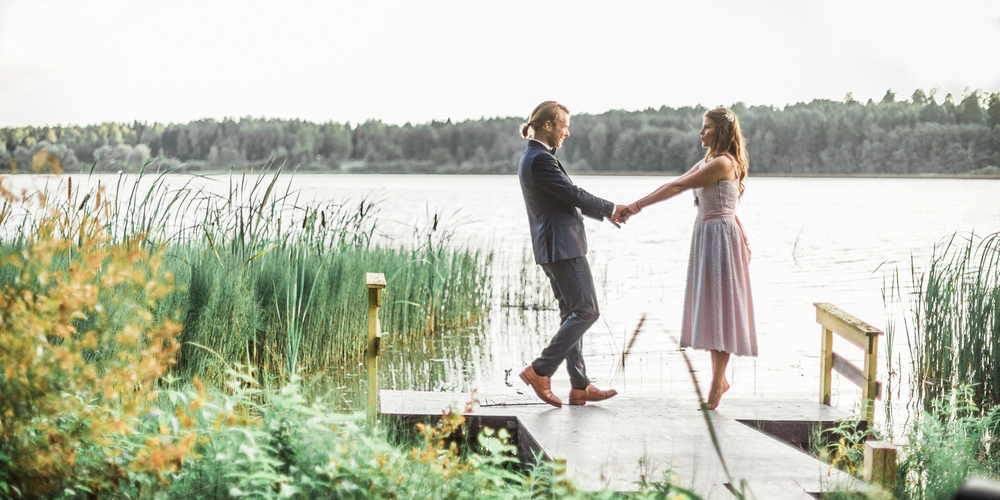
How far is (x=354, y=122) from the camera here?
35.6 metres

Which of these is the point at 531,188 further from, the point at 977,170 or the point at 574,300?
the point at 977,170

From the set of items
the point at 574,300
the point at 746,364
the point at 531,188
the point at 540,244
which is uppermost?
the point at 531,188

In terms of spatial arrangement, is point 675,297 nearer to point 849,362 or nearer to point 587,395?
point 849,362

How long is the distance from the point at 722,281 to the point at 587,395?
3.01 ft

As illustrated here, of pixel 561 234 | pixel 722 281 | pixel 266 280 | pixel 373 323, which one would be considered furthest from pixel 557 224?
pixel 266 280

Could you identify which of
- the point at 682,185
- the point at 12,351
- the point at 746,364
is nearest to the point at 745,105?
the point at 746,364

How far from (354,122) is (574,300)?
32.1 metres

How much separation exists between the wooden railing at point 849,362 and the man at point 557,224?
1487 millimetres

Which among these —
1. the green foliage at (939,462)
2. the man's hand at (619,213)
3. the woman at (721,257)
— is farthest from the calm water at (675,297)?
the green foliage at (939,462)

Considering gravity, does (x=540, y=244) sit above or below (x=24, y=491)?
above

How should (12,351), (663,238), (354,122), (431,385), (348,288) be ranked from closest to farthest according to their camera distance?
(12,351) → (431,385) → (348,288) → (663,238) → (354,122)

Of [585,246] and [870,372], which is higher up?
[585,246]

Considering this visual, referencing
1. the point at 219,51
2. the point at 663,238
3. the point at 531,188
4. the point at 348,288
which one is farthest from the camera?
the point at 219,51

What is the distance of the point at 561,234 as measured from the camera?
449 cm
